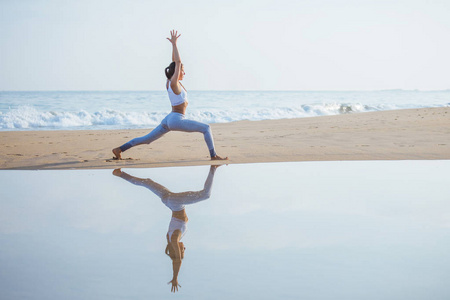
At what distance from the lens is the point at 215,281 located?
3039 millimetres

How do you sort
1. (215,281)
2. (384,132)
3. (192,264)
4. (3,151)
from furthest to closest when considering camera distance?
(384,132), (3,151), (192,264), (215,281)

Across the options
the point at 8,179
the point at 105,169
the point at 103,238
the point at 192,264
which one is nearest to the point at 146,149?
the point at 105,169

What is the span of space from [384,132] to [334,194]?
7.64 metres

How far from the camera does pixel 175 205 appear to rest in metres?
5.12

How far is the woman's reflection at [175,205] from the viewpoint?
11.4 ft

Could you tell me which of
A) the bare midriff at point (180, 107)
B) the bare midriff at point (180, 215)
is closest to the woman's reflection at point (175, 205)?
the bare midriff at point (180, 215)

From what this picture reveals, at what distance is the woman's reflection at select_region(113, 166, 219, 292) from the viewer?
3.48 metres

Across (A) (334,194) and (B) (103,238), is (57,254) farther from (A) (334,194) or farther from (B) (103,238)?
(A) (334,194)

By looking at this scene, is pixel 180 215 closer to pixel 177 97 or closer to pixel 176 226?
pixel 176 226

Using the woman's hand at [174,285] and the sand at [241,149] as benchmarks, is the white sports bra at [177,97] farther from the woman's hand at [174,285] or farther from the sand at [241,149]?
the woman's hand at [174,285]

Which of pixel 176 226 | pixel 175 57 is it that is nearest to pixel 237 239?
pixel 176 226

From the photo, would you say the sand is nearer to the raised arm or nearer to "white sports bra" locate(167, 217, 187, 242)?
the raised arm

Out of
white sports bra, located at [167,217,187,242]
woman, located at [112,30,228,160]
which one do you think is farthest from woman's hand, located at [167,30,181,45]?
white sports bra, located at [167,217,187,242]

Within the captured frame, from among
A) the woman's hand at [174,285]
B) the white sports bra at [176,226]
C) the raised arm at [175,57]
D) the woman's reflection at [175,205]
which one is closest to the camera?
the woman's hand at [174,285]
